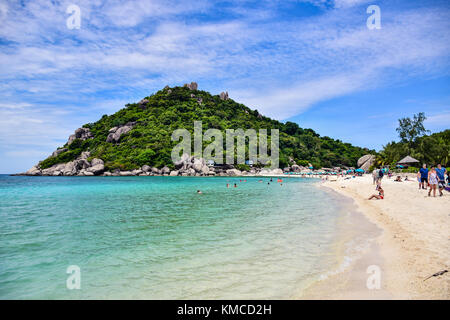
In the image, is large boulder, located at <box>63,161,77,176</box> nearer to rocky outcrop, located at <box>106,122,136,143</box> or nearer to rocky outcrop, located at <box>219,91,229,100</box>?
rocky outcrop, located at <box>106,122,136,143</box>

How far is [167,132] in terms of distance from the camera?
9294cm

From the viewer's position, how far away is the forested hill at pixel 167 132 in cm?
8388

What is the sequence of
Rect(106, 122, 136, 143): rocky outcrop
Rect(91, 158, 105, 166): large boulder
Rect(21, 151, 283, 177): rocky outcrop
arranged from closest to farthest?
Rect(21, 151, 283, 177): rocky outcrop → Rect(91, 158, 105, 166): large boulder → Rect(106, 122, 136, 143): rocky outcrop

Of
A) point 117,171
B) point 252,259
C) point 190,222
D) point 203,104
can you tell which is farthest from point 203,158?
point 252,259

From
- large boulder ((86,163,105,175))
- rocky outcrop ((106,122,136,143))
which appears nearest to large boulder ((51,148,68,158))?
rocky outcrop ((106,122,136,143))

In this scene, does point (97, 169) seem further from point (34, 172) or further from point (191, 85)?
point (191, 85)

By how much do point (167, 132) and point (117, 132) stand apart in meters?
18.0

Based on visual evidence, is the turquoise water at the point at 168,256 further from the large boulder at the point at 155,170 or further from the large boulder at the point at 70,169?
the large boulder at the point at 70,169

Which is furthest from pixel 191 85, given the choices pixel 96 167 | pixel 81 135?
pixel 96 167

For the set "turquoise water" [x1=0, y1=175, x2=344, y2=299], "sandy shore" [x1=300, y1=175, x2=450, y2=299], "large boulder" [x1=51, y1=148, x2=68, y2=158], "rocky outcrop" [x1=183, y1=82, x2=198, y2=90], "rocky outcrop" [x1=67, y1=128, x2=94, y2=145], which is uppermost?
"rocky outcrop" [x1=183, y1=82, x2=198, y2=90]

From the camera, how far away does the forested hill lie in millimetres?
83875

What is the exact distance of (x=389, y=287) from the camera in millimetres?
4723
